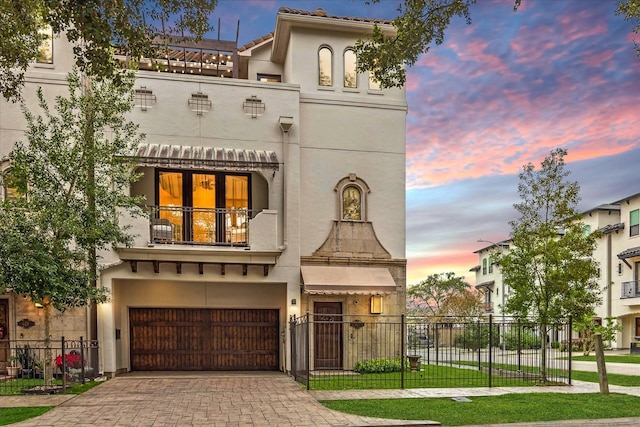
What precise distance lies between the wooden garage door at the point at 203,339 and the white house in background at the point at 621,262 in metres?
20.1

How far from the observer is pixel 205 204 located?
17391 millimetres

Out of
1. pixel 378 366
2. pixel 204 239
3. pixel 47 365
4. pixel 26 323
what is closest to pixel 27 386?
pixel 47 365

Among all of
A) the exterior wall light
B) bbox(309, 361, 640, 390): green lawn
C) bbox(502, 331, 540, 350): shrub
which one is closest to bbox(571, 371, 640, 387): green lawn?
bbox(309, 361, 640, 390): green lawn

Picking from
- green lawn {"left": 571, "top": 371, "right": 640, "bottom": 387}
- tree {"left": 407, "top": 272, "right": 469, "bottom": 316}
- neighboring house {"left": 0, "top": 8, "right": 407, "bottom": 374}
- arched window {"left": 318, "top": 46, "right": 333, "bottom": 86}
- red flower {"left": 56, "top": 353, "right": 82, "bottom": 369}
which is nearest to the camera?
red flower {"left": 56, "top": 353, "right": 82, "bottom": 369}

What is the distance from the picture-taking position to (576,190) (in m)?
14.8

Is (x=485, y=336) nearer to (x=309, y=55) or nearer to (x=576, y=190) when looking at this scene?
(x=576, y=190)

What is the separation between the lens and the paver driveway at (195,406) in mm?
9500

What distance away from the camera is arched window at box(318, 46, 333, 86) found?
18.0m

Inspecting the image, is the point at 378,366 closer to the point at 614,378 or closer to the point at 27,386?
the point at 614,378

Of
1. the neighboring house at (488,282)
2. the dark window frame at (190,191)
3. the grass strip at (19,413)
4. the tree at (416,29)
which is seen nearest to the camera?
the tree at (416,29)

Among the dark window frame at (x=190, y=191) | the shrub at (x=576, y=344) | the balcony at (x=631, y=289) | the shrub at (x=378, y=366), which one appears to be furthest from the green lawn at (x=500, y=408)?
the balcony at (x=631, y=289)

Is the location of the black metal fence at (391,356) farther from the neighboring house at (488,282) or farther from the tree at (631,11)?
the neighboring house at (488,282)

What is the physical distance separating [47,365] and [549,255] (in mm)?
13614

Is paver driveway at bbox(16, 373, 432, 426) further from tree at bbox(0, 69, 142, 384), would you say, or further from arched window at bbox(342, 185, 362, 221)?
arched window at bbox(342, 185, 362, 221)
